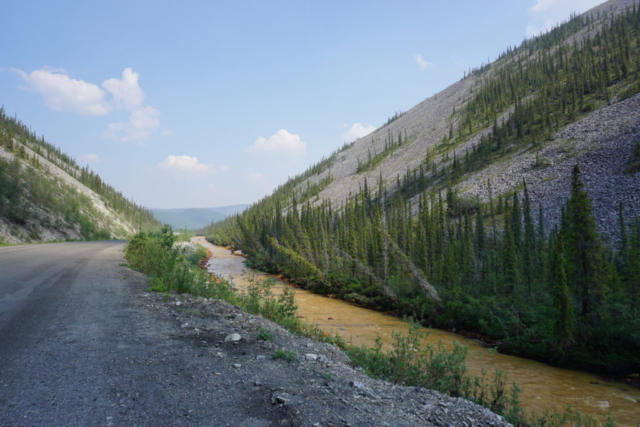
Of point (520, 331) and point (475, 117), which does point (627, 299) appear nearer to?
point (520, 331)

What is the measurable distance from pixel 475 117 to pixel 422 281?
94.3 metres

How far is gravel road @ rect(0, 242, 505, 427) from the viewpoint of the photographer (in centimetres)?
400

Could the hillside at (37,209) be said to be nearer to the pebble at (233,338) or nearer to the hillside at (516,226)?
the hillside at (516,226)

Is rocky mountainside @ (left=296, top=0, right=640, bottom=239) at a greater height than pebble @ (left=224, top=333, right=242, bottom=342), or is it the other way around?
rocky mountainside @ (left=296, top=0, right=640, bottom=239)

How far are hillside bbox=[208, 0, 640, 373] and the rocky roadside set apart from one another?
8.40 metres

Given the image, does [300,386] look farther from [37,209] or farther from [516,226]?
[37,209]

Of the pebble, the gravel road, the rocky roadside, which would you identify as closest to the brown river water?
the rocky roadside

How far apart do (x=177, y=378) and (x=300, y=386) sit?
178 cm

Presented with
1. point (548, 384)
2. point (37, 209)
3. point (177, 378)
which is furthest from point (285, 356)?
point (37, 209)

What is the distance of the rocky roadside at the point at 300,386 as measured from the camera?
4.27 meters

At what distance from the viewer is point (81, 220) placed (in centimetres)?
5784

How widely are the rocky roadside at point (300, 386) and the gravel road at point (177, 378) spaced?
0.06 ft

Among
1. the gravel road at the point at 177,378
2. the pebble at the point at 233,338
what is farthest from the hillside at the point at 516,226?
the pebble at the point at 233,338

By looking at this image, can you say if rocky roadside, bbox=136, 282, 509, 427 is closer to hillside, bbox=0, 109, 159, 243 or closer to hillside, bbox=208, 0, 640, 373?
hillside, bbox=208, 0, 640, 373
